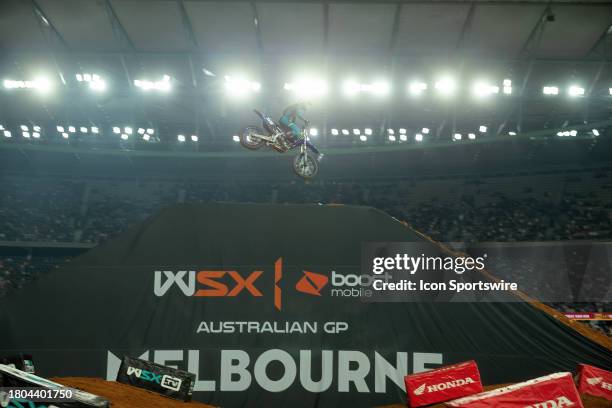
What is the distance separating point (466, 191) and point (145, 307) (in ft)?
74.8

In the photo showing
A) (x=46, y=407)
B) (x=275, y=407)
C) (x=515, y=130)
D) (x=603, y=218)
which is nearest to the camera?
(x=46, y=407)

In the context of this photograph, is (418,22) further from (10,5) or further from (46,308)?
(46,308)

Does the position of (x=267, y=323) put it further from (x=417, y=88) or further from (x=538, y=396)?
(x=417, y=88)

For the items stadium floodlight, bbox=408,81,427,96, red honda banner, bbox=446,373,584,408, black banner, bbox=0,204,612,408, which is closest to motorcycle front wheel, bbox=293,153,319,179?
black banner, bbox=0,204,612,408

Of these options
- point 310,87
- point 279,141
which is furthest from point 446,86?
point 279,141

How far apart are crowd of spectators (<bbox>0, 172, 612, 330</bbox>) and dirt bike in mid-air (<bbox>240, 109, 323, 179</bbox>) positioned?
1254 cm

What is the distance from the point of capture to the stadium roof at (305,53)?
22922 millimetres

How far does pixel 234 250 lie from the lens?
10.0 metres

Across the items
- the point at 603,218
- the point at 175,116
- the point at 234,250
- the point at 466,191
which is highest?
the point at 175,116

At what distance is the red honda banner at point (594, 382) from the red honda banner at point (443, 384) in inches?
61.0

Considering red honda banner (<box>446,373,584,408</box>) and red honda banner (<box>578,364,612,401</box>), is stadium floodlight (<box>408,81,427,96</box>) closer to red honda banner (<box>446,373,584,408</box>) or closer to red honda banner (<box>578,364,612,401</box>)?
red honda banner (<box>578,364,612,401</box>)

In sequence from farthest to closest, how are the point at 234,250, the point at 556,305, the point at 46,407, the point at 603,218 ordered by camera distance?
the point at 603,218
the point at 556,305
the point at 234,250
the point at 46,407

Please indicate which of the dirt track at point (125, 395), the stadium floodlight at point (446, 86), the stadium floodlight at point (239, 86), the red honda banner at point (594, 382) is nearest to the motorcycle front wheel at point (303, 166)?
the dirt track at point (125, 395)

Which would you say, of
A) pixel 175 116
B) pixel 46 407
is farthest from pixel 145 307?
pixel 175 116
